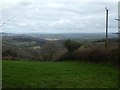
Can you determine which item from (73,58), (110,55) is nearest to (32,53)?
(73,58)

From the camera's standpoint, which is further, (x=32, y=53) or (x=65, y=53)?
(x=32, y=53)

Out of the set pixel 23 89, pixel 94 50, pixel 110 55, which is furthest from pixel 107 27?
pixel 23 89

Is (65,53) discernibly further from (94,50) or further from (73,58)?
(94,50)

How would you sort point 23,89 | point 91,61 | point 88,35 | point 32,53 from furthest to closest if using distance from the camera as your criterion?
point 88,35 → point 32,53 → point 91,61 → point 23,89

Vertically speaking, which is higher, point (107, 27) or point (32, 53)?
point (107, 27)

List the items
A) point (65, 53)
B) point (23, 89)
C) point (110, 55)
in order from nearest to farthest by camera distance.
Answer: point (23, 89) → point (110, 55) → point (65, 53)

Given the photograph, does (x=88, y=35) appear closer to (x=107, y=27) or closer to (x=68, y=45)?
(x=68, y=45)

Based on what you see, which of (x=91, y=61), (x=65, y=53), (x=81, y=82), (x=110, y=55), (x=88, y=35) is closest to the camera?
(x=81, y=82)

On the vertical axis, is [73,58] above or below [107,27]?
below

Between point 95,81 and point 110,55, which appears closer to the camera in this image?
point 95,81
